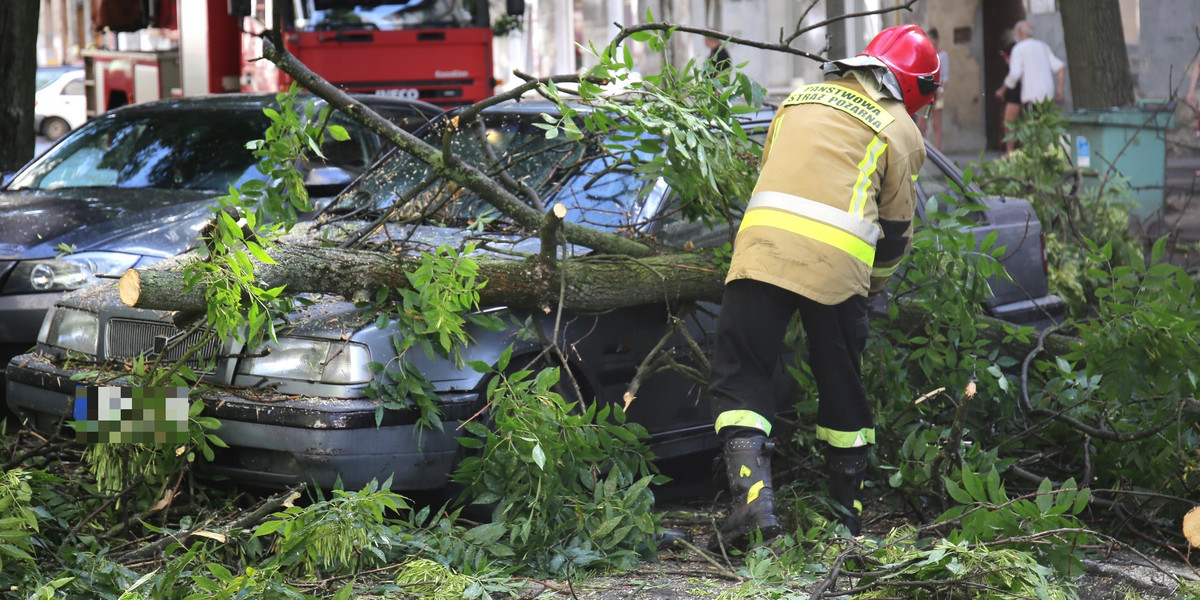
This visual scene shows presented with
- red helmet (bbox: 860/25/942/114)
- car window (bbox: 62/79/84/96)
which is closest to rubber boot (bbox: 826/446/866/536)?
red helmet (bbox: 860/25/942/114)

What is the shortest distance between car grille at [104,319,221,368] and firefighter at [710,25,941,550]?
1.80 metres

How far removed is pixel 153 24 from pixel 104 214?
7.40 meters

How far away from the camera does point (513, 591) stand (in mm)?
3529

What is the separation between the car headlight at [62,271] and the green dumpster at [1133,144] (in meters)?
6.56

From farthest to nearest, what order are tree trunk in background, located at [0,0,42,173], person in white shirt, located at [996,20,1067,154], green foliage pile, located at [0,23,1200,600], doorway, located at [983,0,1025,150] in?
doorway, located at [983,0,1025,150] < person in white shirt, located at [996,20,1067,154] < tree trunk in background, located at [0,0,42,173] < green foliage pile, located at [0,23,1200,600]

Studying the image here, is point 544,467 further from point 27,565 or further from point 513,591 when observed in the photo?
point 27,565

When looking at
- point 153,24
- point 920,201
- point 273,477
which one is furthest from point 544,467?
point 153,24

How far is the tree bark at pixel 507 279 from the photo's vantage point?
3926mm

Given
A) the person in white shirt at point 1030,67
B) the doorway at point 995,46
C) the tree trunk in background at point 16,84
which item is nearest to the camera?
the tree trunk in background at point 16,84

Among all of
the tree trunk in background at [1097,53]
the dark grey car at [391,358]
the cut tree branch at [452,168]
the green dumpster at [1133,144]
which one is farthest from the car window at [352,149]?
the tree trunk in background at [1097,53]

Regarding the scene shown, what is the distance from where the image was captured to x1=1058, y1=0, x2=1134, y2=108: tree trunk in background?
962 cm

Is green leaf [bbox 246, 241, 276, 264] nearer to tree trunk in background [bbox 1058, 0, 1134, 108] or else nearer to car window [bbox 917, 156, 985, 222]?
car window [bbox 917, 156, 985, 222]

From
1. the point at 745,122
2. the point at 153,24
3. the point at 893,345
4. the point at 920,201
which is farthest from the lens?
the point at 153,24

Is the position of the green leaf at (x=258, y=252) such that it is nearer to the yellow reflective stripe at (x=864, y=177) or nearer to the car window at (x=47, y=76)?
the yellow reflective stripe at (x=864, y=177)
